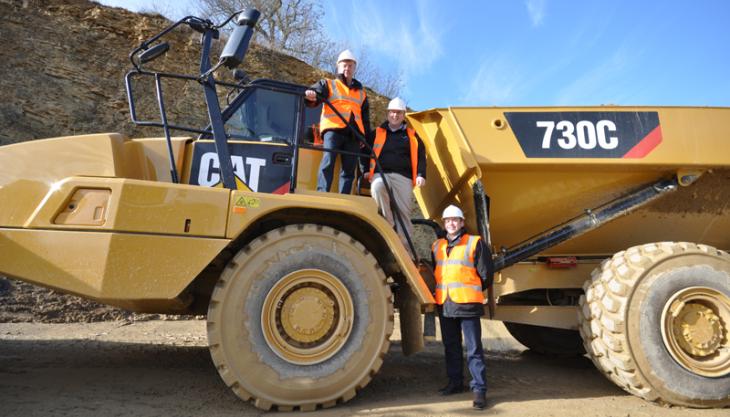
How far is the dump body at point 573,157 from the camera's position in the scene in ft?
13.4

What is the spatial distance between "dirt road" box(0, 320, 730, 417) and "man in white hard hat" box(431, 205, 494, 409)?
0.24 metres

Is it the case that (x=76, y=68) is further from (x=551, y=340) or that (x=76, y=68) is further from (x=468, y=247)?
(x=551, y=340)

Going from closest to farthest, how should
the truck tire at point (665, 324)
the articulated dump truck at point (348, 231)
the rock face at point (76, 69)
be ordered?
the articulated dump truck at point (348, 231) → the truck tire at point (665, 324) → the rock face at point (76, 69)

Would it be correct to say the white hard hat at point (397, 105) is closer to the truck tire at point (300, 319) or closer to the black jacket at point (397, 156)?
the black jacket at point (397, 156)

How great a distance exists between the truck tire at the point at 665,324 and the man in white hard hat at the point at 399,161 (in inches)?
A: 64.4

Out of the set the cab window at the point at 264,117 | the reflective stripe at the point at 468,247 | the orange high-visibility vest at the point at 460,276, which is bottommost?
the orange high-visibility vest at the point at 460,276

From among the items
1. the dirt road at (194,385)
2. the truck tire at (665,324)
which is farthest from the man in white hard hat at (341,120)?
the truck tire at (665,324)

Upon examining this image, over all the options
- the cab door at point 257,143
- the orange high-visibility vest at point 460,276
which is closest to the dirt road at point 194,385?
the orange high-visibility vest at point 460,276

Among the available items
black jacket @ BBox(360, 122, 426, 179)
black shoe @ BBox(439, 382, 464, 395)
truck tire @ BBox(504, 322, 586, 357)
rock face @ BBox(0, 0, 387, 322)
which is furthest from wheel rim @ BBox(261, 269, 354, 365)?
rock face @ BBox(0, 0, 387, 322)

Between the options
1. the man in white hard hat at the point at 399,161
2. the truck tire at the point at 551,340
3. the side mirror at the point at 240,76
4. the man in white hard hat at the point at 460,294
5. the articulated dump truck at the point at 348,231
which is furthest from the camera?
the truck tire at the point at 551,340

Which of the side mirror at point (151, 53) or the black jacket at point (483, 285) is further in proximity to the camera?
the black jacket at point (483, 285)

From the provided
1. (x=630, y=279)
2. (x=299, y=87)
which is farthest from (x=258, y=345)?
(x=630, y=279)

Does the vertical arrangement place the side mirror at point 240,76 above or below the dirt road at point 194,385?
above

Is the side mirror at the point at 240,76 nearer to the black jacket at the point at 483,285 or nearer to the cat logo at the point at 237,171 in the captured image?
the cat logo at the point at 237,171
